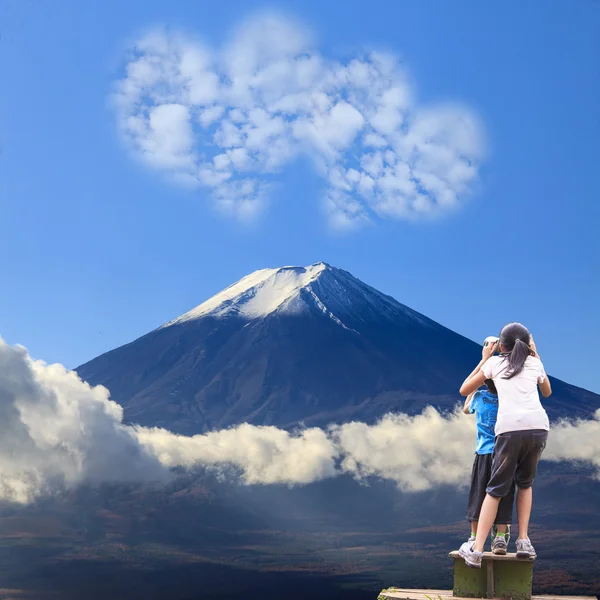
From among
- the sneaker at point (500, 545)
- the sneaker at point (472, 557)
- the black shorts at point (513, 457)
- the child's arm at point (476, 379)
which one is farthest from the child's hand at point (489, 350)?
the sneaker at point (472, 557)

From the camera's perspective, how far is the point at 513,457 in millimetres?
7672

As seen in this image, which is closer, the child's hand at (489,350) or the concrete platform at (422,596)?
the concrete platform at (422,596)

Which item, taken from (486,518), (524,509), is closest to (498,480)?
(486,518)

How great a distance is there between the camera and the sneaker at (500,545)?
777 cm

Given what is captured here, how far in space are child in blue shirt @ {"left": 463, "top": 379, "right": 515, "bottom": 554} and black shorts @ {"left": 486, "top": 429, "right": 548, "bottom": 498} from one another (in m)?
0.31

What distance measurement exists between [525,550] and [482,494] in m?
0.71

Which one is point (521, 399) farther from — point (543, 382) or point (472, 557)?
point (472, 557)

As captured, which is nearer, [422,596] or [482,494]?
[422,596]

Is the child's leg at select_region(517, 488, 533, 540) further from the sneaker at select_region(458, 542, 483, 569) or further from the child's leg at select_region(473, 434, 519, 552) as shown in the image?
the sneaker at select_region(458, 542, 483, 569)

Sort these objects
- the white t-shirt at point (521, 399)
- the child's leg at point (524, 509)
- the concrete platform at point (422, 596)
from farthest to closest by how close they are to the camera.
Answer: the child's leg at point (524, 509) → the white t-shirt at point (521, 399) → the concrete platform at point (422, 596)

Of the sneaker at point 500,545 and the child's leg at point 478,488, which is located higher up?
the child's leg at point 478,488

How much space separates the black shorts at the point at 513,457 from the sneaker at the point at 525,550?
0.50 metres

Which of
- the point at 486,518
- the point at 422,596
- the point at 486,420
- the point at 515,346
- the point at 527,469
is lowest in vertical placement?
the point at 422,596

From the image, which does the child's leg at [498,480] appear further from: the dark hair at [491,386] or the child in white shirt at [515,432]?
the dark hair at [491,386]
